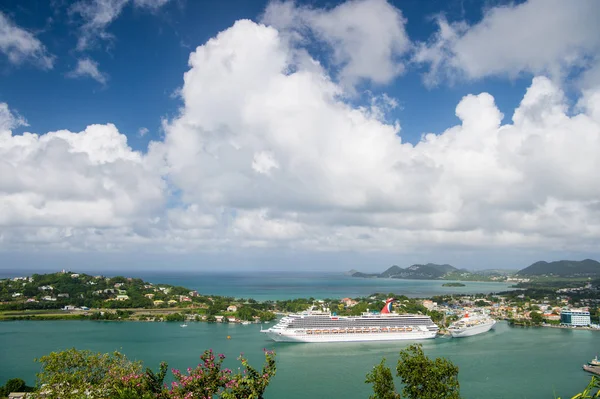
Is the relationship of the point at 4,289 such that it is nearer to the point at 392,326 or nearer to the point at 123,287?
the point at 123,287

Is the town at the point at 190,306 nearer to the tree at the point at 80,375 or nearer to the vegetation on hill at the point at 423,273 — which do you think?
the tree at the point at 80,375

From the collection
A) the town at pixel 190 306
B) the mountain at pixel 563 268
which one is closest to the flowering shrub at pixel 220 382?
the town at pixel 190 306

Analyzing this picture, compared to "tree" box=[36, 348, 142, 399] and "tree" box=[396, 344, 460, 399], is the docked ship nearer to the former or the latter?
"tree" box=[396, 344, 460, 399]

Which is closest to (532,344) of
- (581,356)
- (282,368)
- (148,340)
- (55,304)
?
(581,356)

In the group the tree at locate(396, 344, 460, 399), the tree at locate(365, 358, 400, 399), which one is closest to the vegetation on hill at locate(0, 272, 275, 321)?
the tree at locate(365, 358, 400, 399)

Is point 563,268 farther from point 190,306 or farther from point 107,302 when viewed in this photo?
point 107,302

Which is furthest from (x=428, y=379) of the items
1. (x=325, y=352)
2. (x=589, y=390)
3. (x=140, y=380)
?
(x=325, y=352)
